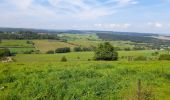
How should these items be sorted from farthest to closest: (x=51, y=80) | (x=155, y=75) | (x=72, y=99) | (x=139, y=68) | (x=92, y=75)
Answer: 1. (x=139, y=68)
2. (x=155, y=75)
3. (x=92, y=75)
4. (x=51, y=80)
5. (x=72, y=99)

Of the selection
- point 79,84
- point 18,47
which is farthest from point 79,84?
point 18,47

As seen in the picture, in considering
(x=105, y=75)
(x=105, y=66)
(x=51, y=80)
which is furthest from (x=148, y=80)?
(x=51, y=80)

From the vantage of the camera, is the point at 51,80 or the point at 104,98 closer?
the point at 104,98

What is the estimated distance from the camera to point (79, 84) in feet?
80.6

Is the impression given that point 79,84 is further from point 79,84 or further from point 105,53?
Result: point 105,53

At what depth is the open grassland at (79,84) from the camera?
72.1 ft

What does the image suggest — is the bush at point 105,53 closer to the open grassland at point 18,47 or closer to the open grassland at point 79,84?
the open grassland at point 79,84

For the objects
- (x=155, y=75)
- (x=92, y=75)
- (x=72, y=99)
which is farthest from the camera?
(x=155, y=75)

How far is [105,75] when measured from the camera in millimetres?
28812

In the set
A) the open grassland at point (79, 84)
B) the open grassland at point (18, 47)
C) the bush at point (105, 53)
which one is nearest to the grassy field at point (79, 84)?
the open grassland at point (79, 84)

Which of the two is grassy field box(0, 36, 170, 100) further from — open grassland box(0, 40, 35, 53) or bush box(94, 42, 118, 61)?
open grassland box(0, 40, 35, 53)

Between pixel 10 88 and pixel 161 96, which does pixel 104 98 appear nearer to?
pixel 161 96

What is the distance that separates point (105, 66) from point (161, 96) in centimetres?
1198

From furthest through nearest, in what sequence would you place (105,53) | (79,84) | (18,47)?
(18,47), (105,53), (79,84)
